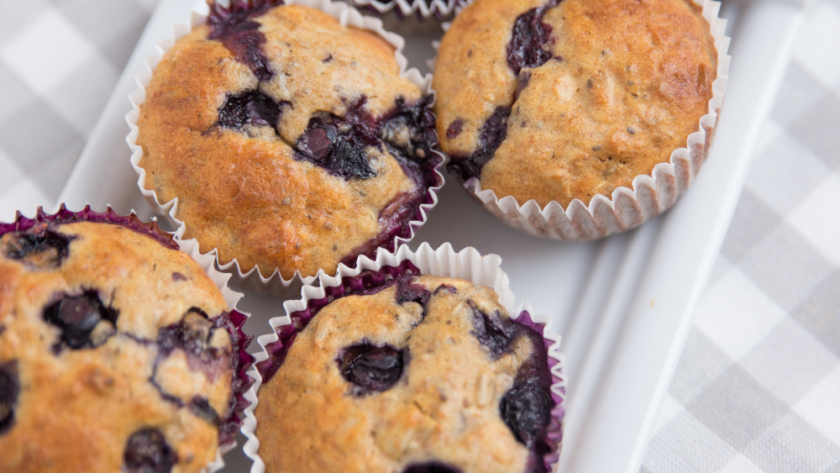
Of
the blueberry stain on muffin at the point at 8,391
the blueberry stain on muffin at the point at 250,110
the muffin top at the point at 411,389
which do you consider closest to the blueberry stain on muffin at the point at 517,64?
the muffin top at the point at 411,389

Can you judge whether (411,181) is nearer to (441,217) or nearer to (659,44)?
(441,217)

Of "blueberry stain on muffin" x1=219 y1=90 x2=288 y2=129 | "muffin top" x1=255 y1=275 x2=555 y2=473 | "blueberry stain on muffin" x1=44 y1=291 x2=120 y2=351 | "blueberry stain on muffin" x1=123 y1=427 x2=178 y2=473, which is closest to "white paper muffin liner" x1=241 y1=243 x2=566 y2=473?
"muffin top" x1=255 y1=275 x2=555 y2=473

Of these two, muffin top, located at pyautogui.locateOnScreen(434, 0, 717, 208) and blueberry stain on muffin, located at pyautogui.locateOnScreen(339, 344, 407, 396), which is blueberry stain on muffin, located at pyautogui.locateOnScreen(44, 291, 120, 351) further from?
muffin top, located at pyautogui.locateOnScreen(434, 0, 717, 208)

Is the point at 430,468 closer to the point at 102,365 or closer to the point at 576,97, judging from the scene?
the point at 102,365

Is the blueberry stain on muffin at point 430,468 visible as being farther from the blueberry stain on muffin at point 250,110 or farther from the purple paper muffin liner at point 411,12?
the purple paper muffin liner at point 411,12

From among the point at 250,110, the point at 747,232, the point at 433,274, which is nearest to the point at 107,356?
the point at 250,110

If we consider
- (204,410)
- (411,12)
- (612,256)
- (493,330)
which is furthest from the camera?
(411,12)
